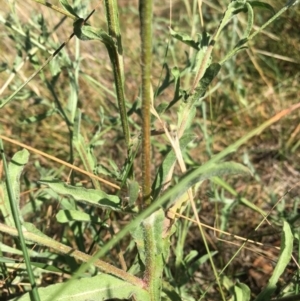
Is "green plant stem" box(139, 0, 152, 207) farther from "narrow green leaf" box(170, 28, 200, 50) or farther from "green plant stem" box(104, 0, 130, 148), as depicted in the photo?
"narrow green leaf" box(170, 28, 200, 50)

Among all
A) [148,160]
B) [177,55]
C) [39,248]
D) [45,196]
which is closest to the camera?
[148,160]

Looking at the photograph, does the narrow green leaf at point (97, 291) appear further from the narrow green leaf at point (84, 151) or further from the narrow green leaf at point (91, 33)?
the narrow green leaf at point (91, 33)

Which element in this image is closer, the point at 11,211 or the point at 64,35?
the point at 11,211

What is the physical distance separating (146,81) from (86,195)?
0.27 meters

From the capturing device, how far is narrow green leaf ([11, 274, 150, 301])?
97 cm

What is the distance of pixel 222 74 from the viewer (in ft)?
7.39

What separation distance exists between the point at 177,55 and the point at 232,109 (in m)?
0.47

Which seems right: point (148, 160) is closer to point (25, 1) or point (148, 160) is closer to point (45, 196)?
point (45, 196)

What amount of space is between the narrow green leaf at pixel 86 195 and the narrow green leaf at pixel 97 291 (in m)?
0.15

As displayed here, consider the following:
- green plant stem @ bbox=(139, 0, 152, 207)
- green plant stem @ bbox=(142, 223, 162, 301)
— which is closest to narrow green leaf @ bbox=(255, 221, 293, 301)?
green plant stem @ bbox=(142, 223, 162, 301)

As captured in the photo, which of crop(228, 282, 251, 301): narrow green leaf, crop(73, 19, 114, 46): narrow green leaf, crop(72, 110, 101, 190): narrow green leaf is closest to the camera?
crop(73, 19, 114, 46): narrow green leaf

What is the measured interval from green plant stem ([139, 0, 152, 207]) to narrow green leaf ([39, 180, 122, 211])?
2.4 inches

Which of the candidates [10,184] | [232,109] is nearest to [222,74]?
[232,109]

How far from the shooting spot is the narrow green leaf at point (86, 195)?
3.04 feet
